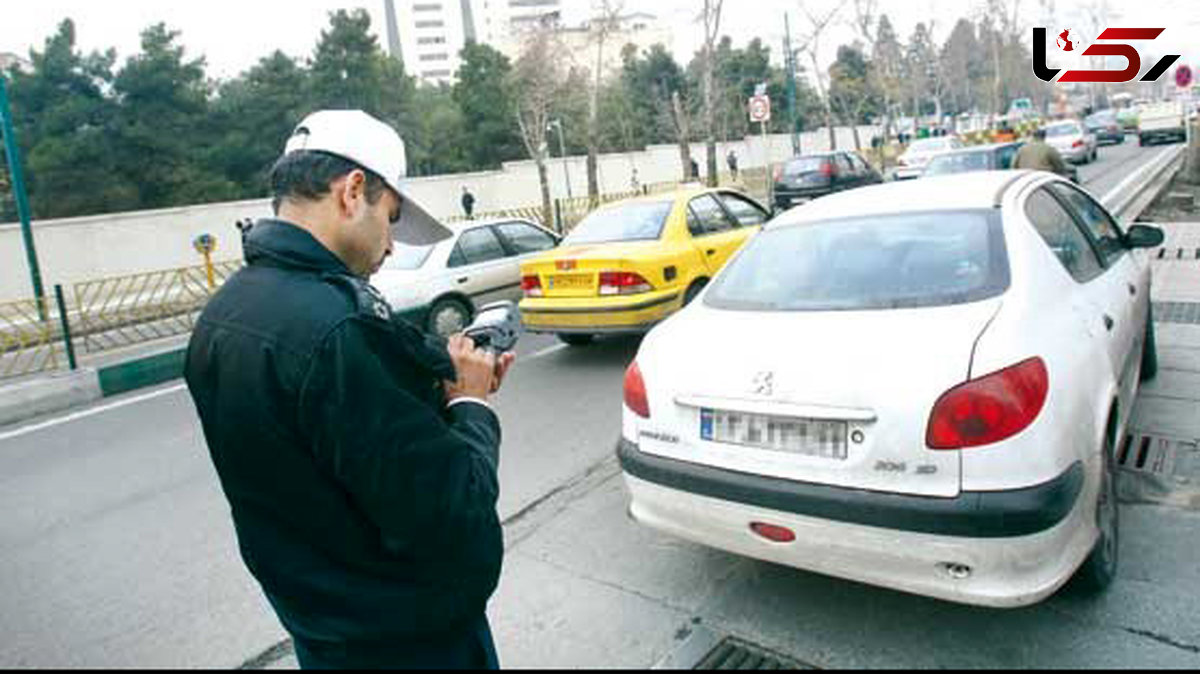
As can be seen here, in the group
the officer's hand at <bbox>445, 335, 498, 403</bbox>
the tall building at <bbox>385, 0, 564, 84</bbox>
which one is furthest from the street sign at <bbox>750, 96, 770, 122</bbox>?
the tall building at <bbox>385, 0, 564, 84</bbox>

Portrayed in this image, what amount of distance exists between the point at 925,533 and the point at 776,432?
0.55m

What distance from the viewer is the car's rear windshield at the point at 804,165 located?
63.9 feet

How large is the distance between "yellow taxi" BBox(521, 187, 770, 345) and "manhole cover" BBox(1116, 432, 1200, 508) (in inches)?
145

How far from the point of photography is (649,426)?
313 cm

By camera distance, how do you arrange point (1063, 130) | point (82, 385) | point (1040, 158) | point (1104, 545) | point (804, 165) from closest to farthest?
point (1104, 545) → point (82, 385) → point (1040, 158) → point (804, 165) → point (1063, 130)

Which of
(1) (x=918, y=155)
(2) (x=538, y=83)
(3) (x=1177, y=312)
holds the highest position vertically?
(2) (x=538, y=83)

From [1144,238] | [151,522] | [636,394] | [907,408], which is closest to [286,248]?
[907,408]

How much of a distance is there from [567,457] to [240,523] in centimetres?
352

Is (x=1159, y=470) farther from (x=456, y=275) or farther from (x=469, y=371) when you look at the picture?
(x=456, y=275)

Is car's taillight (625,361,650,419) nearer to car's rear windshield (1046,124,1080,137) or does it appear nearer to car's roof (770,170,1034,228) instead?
car's roof (770,170,1034,228)

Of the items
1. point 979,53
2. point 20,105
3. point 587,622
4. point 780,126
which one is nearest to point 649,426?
point 587,622

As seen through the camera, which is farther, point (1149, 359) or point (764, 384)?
point (1149, 359)

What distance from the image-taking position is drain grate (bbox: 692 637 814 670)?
8.76 feet

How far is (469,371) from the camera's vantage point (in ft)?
5.32
